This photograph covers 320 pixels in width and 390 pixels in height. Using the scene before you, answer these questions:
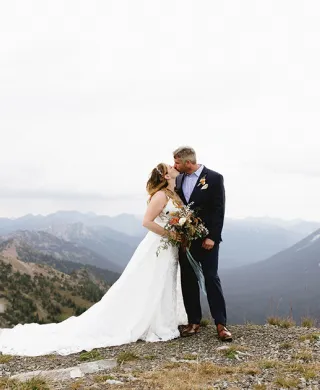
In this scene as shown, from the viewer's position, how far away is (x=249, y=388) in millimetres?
5641

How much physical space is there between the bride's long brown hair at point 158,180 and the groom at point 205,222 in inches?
12.9

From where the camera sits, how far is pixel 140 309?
8.99 meters

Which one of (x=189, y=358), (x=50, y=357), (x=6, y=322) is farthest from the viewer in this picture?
(x=6, y=322)

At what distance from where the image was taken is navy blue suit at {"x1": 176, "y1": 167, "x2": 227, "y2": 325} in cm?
817

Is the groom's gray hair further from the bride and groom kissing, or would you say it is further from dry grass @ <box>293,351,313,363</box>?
dry grass @ <box>293,351,313,363</box>

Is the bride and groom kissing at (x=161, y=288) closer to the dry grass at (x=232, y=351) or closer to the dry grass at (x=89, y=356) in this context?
the dry grass at (x=89, y=356)

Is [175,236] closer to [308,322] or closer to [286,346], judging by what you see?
[286,346]

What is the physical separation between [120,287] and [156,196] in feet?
7.63

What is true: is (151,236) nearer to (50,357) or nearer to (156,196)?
(156,196)

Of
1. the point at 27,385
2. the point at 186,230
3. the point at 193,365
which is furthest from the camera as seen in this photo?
the point at 186,230

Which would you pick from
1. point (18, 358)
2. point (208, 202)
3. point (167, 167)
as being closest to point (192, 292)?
point (208, 202)

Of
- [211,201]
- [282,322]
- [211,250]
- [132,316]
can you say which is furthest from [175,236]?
[282,322]

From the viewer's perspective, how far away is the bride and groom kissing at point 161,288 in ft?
27.2

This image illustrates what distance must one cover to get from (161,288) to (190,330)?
3.58 feet
